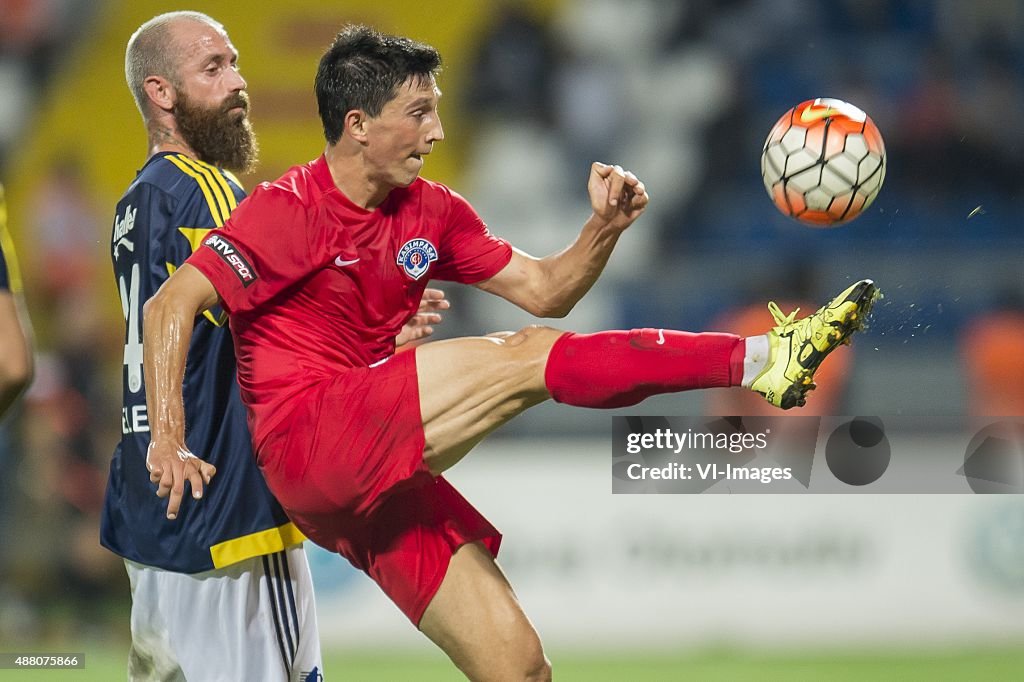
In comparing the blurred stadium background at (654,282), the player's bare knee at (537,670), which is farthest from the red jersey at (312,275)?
the blurred stadium background at (654,282)

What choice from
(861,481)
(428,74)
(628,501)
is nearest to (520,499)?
(628,501)

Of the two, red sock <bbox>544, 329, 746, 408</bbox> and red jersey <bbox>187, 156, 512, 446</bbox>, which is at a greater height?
red jersey <bbox>187, 156, 512, 446</bbox>

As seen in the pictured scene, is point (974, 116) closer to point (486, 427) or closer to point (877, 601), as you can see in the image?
point (877, 601)

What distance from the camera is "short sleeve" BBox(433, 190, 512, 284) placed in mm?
3477

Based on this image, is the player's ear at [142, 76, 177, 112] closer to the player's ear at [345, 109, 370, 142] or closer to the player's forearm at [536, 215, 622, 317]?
the player's ear at [345, 109, 370, 142]

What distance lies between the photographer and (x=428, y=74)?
323 centimetres

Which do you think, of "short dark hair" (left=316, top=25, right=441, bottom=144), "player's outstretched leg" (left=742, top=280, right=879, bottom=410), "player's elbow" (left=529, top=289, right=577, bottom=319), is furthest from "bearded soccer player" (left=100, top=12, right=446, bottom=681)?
"player's outstretched leg" (left=742, top=280, right=879, bottom=410)

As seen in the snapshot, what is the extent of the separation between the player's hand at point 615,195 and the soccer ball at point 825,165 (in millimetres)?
556

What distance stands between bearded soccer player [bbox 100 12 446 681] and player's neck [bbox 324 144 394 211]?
34 centimetres

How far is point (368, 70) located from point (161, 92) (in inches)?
29.5

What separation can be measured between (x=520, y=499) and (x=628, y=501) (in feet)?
1.74

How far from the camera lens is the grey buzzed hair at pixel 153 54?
11.8ft

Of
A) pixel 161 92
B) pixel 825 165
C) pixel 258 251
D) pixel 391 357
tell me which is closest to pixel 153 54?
pixel 161 92

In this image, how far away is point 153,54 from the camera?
11.9 feet
